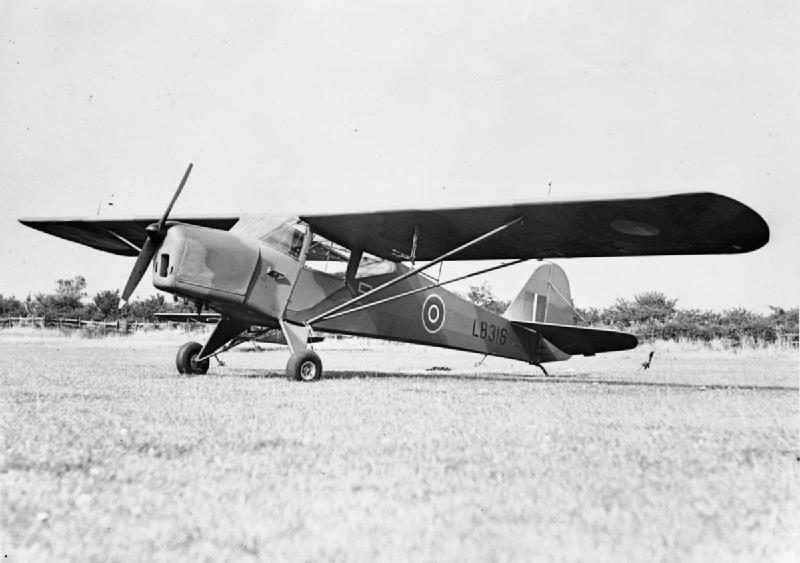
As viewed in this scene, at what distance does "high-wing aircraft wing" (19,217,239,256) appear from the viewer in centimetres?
1105

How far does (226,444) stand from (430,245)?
6.87 metres

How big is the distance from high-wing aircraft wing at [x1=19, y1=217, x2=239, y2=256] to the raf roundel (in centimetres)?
361

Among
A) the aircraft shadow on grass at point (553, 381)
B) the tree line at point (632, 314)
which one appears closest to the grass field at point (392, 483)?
the aircraft shadow on grass at point (553, 381)

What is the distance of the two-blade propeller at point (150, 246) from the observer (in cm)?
819

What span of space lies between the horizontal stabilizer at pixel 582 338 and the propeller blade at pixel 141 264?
7710 mm

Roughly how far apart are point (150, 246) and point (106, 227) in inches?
149

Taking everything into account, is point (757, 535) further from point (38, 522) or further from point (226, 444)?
point (226, 444)

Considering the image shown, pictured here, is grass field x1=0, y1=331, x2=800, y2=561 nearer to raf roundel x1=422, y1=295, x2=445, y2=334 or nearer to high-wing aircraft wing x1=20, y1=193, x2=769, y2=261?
high-wing aircraft wing x1=20, y1=193, x2=769, y2=261

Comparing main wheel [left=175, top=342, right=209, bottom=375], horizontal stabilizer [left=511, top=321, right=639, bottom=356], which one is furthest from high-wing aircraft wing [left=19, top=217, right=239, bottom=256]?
horizontal stabilizer [left=511, top=321, right=639, bottom=356]

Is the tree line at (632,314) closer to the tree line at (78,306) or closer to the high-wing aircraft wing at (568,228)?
the tree line at (78,306)

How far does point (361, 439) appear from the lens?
386cm

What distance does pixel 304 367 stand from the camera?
339 inches

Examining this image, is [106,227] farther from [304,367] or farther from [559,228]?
[559,228]

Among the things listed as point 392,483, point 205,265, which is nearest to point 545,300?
point 205,265
